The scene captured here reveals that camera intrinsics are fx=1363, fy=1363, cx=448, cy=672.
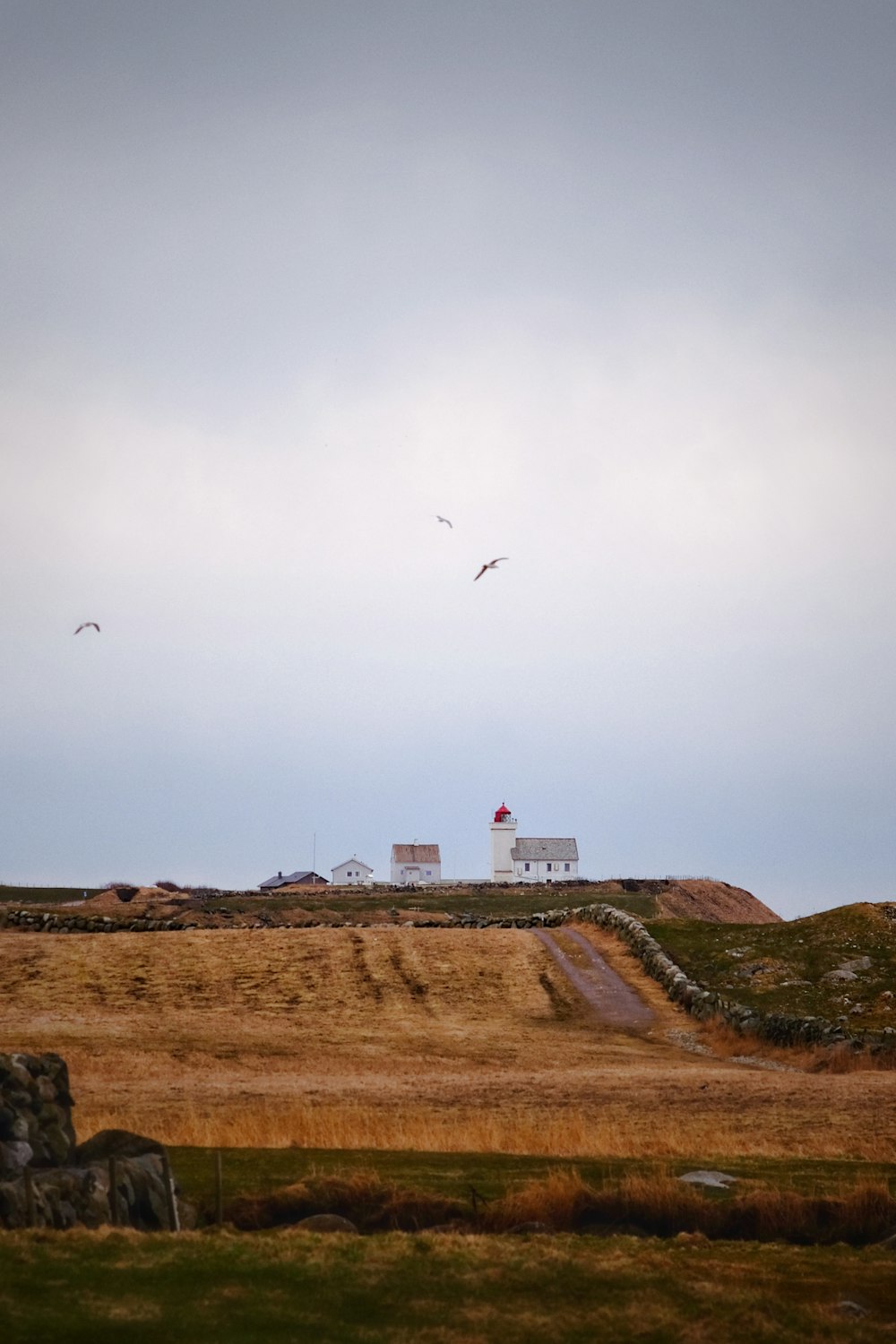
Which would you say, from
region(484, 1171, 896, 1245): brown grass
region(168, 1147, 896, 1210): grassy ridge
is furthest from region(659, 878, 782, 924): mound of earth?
region(484, 1171, 896, 1245): brown grass

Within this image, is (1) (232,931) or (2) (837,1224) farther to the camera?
(1) (232,931)

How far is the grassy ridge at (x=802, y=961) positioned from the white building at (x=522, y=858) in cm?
10624

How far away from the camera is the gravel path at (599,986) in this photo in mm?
52438

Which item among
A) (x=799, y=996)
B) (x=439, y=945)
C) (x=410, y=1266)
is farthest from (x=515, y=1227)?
(x=439, y=945)

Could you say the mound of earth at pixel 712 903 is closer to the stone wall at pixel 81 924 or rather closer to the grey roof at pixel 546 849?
the grey roof at pixel 546 849

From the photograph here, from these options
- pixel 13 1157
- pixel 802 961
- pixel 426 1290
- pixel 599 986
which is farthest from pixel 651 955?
pixel 426 1290

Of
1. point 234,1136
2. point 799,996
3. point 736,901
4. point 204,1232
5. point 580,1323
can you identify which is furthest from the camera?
point 736,901

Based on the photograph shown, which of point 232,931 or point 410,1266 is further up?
point 232,931

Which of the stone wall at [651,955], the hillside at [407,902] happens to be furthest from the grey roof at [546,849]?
the stone wall at [651,955]

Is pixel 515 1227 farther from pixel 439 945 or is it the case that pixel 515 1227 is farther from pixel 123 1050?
pixel 439 945

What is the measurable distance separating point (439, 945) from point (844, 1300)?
167 ft

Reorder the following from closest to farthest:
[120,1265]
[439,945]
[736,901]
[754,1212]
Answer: [120,1265]
[754,1212]
[439,945]
[736,901]

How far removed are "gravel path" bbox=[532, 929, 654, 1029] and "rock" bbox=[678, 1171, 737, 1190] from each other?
2772 centimetres

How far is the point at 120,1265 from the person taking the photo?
16750 mm
